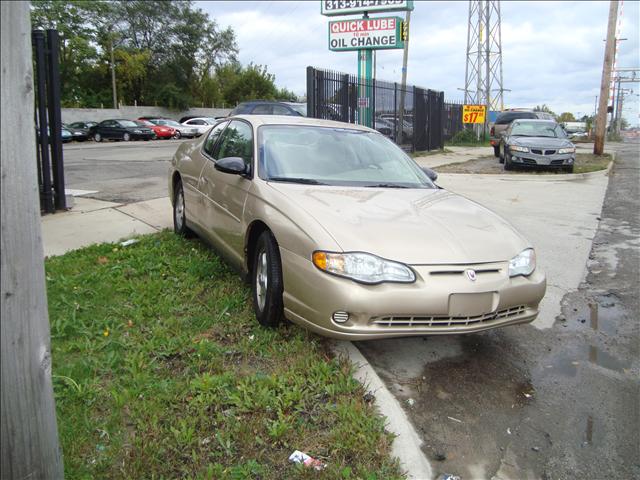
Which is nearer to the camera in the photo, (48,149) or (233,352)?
(233,352)

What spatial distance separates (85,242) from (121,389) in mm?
3586

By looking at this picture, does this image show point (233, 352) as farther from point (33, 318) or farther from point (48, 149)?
point (48, 149)

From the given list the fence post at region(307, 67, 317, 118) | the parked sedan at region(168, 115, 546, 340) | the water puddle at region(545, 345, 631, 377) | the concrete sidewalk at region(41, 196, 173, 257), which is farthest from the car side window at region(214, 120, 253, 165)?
the fence post at region(307, 67, 317, 118)

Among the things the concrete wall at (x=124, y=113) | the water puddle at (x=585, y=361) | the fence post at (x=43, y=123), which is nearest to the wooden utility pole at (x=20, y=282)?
the water puddle at (x=585, y=361)

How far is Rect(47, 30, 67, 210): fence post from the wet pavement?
5346 mm

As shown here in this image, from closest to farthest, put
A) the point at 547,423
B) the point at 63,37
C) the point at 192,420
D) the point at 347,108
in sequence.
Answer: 1. the point at 192,420
2. the point at 547,423
3. the point at 347,108
4. the point at 63,37

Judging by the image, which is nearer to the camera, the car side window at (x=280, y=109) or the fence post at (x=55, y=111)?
the fence post at (x=55, y=111)

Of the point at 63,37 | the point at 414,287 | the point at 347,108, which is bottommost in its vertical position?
the point at 414,287

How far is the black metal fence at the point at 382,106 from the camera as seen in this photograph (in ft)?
51.3

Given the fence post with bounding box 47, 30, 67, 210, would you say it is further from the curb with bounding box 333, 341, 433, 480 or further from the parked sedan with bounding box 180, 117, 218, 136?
the parked sedan with bounding box 180, 117, 218, 136

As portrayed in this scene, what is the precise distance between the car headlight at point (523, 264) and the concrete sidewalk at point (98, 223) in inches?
175

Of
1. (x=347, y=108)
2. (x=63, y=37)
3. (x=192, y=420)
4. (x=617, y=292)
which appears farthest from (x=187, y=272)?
(x=63, y=37)

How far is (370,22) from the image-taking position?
21.2 m

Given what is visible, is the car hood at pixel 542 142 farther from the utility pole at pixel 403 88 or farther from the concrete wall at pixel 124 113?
the concrete wall at pixel 124 113
